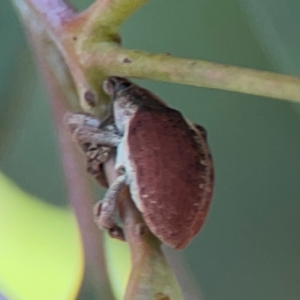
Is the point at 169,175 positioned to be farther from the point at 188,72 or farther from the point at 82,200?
the point at 82,200

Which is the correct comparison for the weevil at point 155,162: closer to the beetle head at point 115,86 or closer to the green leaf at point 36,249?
the beetle head at point 115,86

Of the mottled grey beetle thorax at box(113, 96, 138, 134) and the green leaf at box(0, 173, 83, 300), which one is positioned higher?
the mottled grey beetle thorax at box(113, 96, 138, 134)

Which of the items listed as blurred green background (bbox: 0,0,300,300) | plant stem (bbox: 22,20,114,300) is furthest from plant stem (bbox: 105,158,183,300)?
blurred green background (bbox: 0,0,300,300)

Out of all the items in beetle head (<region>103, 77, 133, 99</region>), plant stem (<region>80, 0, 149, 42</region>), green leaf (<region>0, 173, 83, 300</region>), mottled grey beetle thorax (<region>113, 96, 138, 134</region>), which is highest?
plant stem (<region>80, 0, 149, 42</region>)

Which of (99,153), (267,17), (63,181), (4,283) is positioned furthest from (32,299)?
(267,17)

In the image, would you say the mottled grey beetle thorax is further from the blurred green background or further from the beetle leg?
the blurred green background

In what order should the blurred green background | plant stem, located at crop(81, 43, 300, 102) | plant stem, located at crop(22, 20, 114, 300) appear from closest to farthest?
plant stem, located at crop(81, 43, 300, 102) < plant stem, located at crop(22, 20, 114, 300) < the blurred green background
